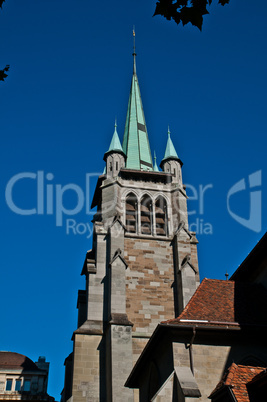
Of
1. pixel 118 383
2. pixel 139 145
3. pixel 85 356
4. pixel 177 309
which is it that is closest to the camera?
pixel 118 383

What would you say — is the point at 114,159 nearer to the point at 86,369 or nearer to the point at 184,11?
the point at 86,369

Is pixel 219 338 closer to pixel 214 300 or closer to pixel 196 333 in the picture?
pixel 196 333

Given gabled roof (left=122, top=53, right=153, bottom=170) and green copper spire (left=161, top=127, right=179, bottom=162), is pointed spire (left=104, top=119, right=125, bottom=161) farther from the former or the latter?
green copper spire (left=161, top=127, right=179, bottom=162)

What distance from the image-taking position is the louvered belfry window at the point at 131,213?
31156 millimetres

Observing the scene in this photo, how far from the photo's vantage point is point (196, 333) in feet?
50.0

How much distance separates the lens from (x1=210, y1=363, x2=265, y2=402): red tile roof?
11.0 metres

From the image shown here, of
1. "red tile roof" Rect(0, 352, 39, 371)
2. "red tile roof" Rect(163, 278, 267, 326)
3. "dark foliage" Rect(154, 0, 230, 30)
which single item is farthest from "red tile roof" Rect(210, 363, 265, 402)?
"red tile roof" Rect(0, 352, 39, 371)

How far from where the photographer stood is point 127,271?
94.7 feet

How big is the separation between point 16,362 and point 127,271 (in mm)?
10981

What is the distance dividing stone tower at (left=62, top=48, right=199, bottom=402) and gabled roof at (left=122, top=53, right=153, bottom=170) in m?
0.14

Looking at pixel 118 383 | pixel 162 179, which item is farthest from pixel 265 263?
pixel 162 179

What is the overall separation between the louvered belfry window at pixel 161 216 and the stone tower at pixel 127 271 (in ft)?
0.20

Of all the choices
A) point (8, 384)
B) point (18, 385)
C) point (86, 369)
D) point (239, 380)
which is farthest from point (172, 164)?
point (239, 380)

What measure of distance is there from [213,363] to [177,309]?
12955mm
